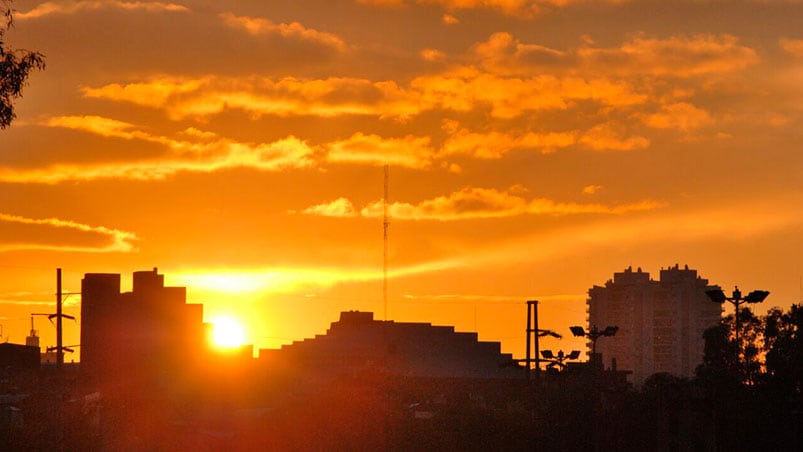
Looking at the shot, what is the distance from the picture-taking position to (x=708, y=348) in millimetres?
137250

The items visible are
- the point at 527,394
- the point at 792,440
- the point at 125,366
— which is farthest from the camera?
the point at 125,366

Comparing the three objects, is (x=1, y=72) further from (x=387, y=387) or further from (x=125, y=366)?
(x=125, y=366)

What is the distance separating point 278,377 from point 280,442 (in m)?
68.2

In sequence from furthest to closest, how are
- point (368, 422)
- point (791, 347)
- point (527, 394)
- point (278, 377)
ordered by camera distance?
point (278, 377) → point (527, 394) → point (791, 347) → point (368, 422)

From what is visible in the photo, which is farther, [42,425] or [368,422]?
[368,422]

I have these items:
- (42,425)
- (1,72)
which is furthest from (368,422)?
(1,72)

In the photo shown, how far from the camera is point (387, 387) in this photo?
113375mm

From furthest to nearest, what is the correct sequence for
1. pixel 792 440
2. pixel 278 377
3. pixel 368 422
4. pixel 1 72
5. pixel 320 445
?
1. pixel 278 377
2. pixel 368 422
3. pixel 320 445
4. pixel 792 440
5. pixel 1 72

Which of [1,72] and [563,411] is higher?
[1,72]

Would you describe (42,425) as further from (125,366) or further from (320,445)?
(125,366)

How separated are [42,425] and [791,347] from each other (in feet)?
169

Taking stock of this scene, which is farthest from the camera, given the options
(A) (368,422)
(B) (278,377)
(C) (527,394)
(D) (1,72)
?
(B) (278,377)

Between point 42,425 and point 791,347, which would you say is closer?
point 42,425

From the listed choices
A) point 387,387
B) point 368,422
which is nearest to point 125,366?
point 387,387
